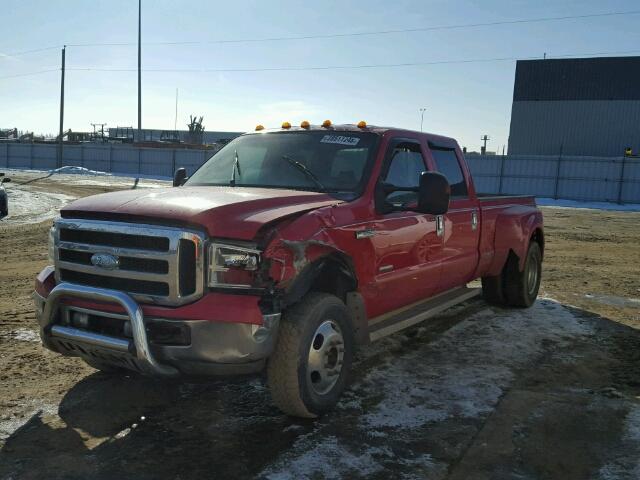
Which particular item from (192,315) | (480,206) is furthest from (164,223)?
(480,206)

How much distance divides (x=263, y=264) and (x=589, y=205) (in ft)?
89.3

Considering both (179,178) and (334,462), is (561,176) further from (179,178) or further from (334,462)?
(334,462)

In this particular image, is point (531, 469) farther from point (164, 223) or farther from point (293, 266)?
point (164, 223)

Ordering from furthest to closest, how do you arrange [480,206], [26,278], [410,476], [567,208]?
1. [567,208]
2. [26,278]
3. [480,206]
4. [410,476]

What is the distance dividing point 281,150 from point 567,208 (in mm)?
23432

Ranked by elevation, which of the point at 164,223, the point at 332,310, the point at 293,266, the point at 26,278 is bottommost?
the point at 26,278

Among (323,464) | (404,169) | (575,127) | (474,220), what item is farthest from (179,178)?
(575,127)

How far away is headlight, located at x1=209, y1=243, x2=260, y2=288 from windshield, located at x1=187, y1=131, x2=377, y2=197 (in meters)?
1.19

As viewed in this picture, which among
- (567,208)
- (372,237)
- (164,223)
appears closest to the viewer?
(164,223)

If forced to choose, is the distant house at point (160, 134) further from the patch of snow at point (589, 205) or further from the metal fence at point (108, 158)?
the patch of snow at point (589, 205)

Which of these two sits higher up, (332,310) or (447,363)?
(332,310)

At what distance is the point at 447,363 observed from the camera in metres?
5.11

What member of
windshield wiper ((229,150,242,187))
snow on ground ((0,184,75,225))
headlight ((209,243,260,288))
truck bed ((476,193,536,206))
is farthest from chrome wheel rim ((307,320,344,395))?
snow on ground ((0,184,75,225))

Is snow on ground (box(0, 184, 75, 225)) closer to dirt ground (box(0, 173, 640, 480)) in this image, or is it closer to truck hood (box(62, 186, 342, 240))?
dirt ground (box(0, 173, 640, 480))
